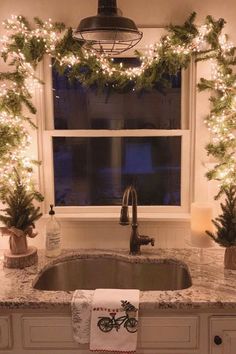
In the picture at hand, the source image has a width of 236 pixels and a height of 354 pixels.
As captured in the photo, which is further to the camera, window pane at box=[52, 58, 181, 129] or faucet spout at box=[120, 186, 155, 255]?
window pane at box=[52, 58, 181, 129]

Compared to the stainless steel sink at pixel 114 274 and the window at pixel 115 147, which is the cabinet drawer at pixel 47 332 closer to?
the stainless steel sink at pixel 114 274

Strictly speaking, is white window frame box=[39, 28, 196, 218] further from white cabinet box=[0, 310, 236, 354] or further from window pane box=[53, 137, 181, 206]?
white cabinet box=[0, 310, 236, 354]

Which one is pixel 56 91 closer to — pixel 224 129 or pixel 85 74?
pixel 85 74

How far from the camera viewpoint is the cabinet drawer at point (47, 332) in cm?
180

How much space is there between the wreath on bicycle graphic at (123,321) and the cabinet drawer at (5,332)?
40 cm

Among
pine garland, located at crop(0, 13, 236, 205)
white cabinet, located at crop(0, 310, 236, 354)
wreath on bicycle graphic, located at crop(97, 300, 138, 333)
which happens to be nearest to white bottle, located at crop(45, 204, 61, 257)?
pine garland, located at crop(0, 13, 236, 205)

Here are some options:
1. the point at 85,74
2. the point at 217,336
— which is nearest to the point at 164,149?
the point at 85,74

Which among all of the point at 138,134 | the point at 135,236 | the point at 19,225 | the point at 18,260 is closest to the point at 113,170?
the point at 138,134

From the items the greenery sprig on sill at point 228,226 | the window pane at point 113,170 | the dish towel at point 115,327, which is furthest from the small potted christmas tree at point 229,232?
the dish towel at point 115,327

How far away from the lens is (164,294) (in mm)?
1843

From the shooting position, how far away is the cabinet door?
1794 mm

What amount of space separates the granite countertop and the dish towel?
0.07 meters

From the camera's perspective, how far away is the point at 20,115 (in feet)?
7.61

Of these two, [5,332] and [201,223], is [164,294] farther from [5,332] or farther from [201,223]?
[5,332]
